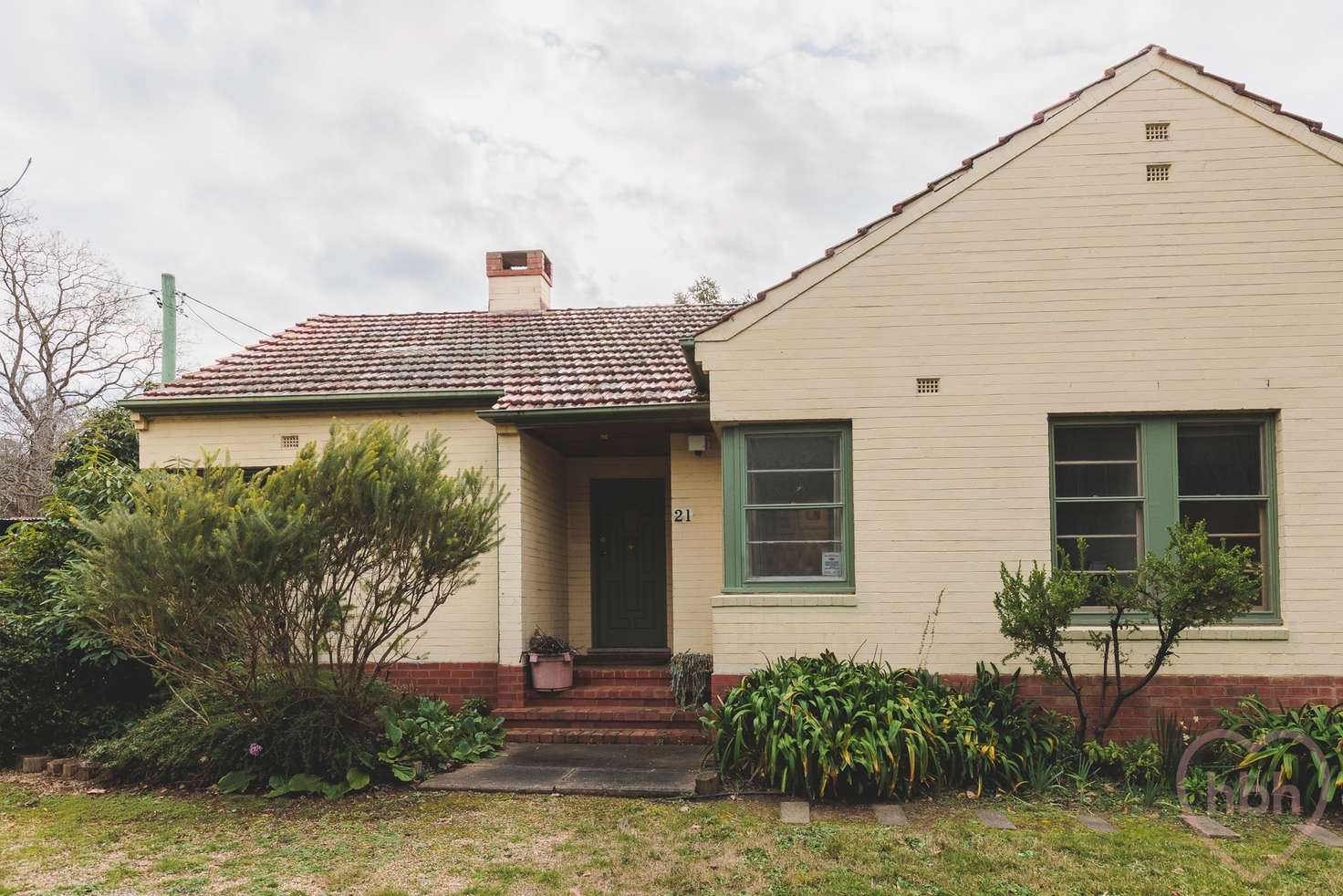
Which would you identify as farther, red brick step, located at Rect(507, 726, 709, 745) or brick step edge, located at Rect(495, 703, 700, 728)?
brick step edge, located at Rect(495, 703, 700, 728)

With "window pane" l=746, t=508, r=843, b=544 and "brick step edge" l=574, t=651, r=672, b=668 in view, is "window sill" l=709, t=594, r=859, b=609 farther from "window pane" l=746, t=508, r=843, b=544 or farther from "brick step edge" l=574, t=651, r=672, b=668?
"brick step edge" l=574, t=651, r=672, b=668

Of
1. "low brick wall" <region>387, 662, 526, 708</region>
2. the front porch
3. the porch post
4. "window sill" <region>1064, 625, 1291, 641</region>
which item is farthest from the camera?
"low brick wall" <region>387, 662, 526, 708</region>

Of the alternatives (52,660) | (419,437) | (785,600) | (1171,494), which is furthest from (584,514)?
(1171,494)

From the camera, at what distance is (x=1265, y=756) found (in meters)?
7.47

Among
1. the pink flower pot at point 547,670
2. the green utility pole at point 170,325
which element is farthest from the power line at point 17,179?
the green utility pole at point 170,325

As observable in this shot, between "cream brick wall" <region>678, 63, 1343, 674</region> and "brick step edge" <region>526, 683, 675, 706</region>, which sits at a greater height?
"cream brick wall" <region>678, 63, 1343, 674</region>

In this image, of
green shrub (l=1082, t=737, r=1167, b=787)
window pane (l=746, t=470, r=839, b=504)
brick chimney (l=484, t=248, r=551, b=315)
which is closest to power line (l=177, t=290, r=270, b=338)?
brick chimney (l=484, t=248, r=551, b=315)

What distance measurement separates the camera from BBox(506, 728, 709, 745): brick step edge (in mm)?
9664

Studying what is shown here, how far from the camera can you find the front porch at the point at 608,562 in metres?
10.3

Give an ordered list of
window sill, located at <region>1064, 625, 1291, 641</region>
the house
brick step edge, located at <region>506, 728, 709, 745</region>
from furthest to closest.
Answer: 1. brick step edge, located at <region>506, 728, 709, 745</region>
2. the house
3. window sill, located at <region>1064, 625, 1291, 641</region>

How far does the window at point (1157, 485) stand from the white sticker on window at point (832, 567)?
6.13ft

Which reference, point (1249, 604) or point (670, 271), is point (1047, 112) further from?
point (670, 271)

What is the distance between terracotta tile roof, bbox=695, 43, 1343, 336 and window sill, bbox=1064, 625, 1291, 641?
12.6ft

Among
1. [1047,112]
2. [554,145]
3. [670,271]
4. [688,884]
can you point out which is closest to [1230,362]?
[1047,112]
